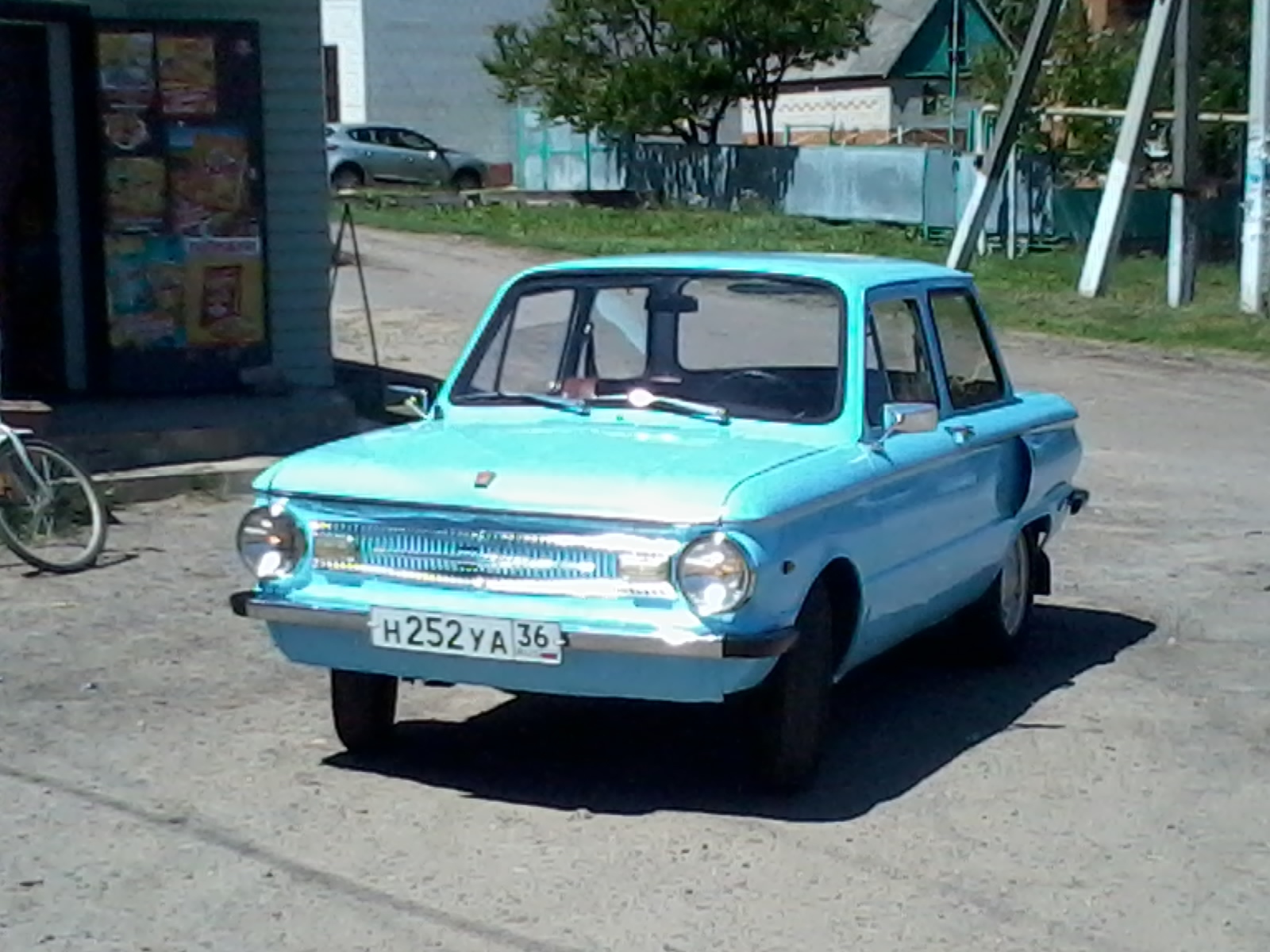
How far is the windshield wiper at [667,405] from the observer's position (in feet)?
23.6

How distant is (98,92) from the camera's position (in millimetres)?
13508

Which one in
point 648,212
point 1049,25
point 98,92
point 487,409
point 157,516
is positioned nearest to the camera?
point 487,409

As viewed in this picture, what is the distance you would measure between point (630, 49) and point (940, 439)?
32.8 metres

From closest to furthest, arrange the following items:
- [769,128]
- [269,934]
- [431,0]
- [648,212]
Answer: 1. [269,934]
2. [648,212]
3. [769,128]
4. [431,0]

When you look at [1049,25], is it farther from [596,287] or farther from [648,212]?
[596,287]

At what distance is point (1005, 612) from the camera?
8.53 m

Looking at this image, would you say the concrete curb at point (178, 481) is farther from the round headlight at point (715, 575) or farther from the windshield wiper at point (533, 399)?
the round headlight at point (715, 575)

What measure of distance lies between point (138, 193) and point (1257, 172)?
499 inches

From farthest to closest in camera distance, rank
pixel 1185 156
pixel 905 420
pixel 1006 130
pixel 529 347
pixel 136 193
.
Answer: pixel 1006 130, pixel 1185 156, pixel 136 193, pixel 529 347, pixel 905 420

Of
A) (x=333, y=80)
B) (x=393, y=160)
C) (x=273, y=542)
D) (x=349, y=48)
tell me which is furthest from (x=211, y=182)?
(x=333, y=80)

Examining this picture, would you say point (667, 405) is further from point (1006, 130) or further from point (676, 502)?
point (1006, 130)

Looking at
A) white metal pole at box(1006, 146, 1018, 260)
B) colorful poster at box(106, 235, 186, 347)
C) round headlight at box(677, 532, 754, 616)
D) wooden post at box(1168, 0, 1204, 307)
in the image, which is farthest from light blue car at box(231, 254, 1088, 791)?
white metal pole at box(1006, 146, 1018, 260)

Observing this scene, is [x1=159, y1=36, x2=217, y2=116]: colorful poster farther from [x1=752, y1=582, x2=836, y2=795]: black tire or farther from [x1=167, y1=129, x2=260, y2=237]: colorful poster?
[x1=752, y1=582, x2=836, y2=795]: black tire

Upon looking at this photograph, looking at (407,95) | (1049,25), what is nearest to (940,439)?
(1049,25)
